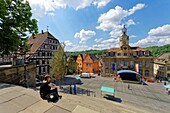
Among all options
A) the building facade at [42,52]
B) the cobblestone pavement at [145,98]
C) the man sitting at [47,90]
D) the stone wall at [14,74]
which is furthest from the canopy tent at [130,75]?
the man sitting at [47,90]

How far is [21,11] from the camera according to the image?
10047 mm

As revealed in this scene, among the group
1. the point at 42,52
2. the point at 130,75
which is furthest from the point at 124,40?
the point at 42,52

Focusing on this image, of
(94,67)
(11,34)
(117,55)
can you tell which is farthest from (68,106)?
(94,67)

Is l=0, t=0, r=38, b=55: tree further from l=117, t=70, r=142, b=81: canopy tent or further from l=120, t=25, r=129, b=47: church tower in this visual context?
l=120, t=25, r=129, b=47: church tower

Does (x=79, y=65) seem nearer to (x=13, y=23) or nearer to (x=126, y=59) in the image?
(x=126, y=59)

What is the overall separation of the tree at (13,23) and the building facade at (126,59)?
29222 millimetres

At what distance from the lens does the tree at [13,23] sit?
8658 millimetres

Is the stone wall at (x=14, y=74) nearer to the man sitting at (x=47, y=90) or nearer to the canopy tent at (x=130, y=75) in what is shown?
the man sitting at (x=47, y=90)

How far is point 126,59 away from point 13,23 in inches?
1284

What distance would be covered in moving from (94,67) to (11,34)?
1600 inches

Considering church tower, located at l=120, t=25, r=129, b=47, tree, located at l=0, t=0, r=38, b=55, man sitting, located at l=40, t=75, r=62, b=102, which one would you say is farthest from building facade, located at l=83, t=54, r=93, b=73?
man sitting, located at l=40, t=75, r=62, b=102

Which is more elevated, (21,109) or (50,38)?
(50,38)

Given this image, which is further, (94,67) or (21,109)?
(94,67)

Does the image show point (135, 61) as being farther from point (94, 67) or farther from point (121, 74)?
point (94, 67)
